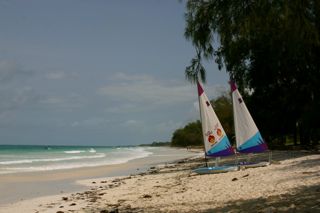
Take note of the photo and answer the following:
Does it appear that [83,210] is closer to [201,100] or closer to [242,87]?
[201,100]

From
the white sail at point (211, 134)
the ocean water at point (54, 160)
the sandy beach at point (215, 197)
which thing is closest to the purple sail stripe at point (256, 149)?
the white sail at point (211, 134)

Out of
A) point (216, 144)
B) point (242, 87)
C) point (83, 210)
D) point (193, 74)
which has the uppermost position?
point (242, 87)

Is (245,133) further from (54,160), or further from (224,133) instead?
(54,160)

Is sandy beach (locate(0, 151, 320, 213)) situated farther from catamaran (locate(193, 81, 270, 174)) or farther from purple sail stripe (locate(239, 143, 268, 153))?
purple sail stripe (locate(239, 143, 268, 153))

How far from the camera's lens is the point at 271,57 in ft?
85.4

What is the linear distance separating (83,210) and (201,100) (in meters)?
8.67

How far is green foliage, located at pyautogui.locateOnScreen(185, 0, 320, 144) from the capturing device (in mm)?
7172

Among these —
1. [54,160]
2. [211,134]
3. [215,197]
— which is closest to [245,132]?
[211,134]

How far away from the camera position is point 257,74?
3030cm

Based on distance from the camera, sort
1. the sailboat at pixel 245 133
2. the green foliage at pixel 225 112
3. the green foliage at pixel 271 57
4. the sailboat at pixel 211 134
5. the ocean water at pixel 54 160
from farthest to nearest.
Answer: the green foliage at pixel 225 112 < the ocean water at pixel 54 160 < the sailboat at pixel 245 133 < the sailboat at pixel 211 134 < the green foliage at pixel 271 57

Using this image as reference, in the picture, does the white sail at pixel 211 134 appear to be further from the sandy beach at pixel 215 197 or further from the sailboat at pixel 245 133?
the sandy beach at pixel 215 197

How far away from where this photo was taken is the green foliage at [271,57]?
23.5 ft

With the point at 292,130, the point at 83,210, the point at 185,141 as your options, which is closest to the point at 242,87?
the point at 292,130

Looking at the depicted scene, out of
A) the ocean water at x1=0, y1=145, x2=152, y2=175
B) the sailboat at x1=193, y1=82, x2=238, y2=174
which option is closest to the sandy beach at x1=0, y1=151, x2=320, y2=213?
the sailboat at x1=193, y1=82, x2=238, y2=174
